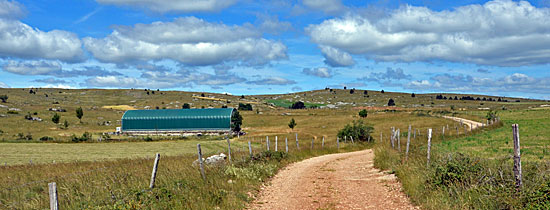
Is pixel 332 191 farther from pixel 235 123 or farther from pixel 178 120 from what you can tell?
pixel 178 120

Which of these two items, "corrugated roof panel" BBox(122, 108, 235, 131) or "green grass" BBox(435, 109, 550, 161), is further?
"corrugated roof panel" BBox(122, 108, 235, 131)

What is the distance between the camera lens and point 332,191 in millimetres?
14625

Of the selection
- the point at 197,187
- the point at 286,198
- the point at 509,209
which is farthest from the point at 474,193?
the point at 197,187

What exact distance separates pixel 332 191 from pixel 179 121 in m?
73.7

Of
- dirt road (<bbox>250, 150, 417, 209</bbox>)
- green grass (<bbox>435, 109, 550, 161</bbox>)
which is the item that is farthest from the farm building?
dirt road (<bbox>250, 150, 417, 209</bbox>)

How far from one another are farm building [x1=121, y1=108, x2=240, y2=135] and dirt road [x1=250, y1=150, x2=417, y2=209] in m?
61.9

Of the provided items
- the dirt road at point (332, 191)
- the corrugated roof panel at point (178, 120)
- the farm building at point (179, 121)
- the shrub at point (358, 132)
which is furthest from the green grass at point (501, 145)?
the corrugated roof panel at point (178, 120)

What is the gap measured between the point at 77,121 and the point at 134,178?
9515 centimetres

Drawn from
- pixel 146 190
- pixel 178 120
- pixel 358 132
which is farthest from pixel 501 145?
pixel 178 120

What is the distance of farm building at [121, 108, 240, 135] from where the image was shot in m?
82.0

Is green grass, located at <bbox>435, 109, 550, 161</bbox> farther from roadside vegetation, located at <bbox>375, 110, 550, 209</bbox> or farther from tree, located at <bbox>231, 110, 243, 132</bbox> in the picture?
tree, located at <bbox>231, 110, 243, 132</bbox>

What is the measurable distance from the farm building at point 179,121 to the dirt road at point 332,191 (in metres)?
61.9

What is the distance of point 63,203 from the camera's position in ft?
36.1

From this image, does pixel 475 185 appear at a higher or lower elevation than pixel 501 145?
higher
